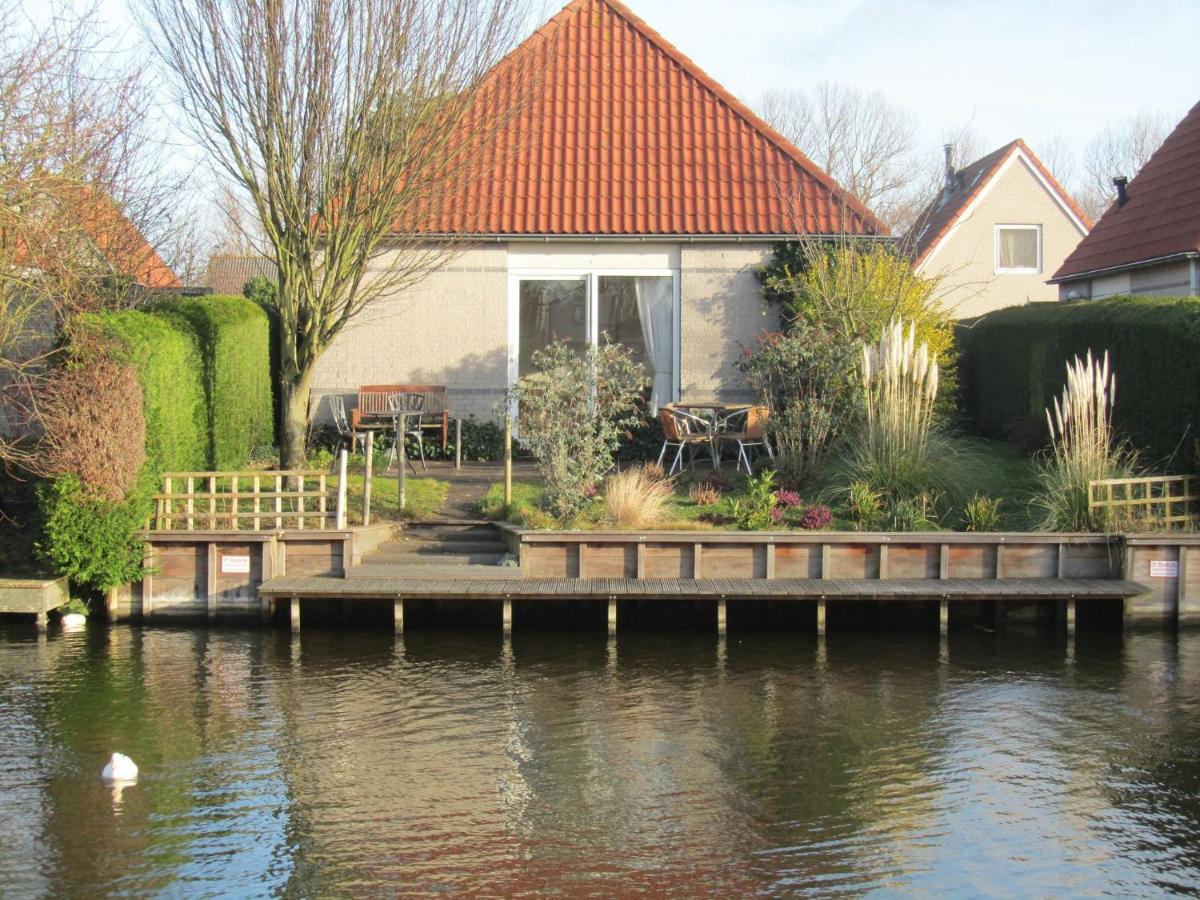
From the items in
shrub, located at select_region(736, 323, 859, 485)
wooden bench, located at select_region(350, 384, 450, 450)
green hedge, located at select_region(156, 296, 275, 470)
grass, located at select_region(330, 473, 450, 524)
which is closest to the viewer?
grass, located at select_region(330, 473, 450, 524)

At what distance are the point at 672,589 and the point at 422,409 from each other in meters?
→ 7.78

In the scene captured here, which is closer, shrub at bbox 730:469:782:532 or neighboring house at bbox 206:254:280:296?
shrub at bbox 730:469:782:532

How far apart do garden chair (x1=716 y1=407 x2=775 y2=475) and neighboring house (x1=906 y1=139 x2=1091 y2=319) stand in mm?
17582

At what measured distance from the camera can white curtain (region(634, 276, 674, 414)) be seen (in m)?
19.8

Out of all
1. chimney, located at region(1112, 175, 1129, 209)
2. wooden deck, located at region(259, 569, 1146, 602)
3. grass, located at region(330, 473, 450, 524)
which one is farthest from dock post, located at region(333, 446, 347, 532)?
chimney, located at region(1112, 175, 1129, 209)

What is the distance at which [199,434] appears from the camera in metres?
14.4

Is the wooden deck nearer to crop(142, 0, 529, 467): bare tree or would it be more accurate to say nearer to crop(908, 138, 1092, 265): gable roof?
crop(142, 0, 529, 467): bare tree

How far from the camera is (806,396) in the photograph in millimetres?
15555

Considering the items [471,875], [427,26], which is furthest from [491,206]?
[471,875]

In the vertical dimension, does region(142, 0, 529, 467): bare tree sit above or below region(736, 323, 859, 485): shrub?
above

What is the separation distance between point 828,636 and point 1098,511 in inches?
124

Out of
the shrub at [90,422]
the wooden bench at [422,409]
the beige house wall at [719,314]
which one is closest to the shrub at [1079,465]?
the beige house wall at [719,314]

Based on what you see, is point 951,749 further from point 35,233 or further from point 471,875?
point 35,233

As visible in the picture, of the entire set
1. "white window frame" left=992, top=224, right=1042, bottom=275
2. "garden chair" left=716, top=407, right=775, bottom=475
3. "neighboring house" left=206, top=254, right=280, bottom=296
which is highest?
"neighboring house" left=206, top=254, right=280, bottom=296
